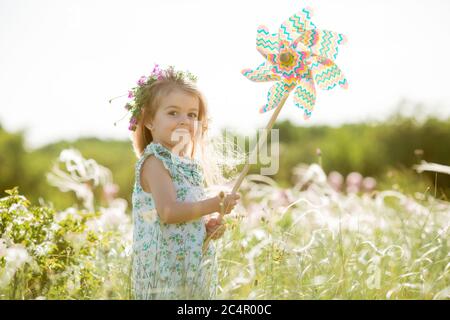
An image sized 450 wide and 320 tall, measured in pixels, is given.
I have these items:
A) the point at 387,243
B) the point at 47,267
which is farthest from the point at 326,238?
the point at 47,267

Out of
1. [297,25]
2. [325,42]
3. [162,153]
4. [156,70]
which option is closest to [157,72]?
[156,70]

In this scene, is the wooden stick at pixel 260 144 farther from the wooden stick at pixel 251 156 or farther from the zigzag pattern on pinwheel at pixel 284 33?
the zigzag pattern on pinwheel at pixel 284 33

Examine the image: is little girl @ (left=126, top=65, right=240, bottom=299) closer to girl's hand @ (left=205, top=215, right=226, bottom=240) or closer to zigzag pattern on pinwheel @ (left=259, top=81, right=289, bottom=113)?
girl's hand @ (left=205, top=215, right=226, bottom=240)

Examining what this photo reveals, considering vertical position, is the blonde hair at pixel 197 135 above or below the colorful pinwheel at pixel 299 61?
below

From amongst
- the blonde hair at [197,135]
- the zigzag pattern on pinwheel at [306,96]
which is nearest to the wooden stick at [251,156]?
the zigzag pattern on pinwheel at [306,96]

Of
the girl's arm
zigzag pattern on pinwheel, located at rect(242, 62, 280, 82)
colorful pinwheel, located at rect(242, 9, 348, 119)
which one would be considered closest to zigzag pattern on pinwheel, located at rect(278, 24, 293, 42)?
colorful pinwheel, located at rect(242, 9, 348, 119)

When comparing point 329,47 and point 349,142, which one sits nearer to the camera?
point 329,47

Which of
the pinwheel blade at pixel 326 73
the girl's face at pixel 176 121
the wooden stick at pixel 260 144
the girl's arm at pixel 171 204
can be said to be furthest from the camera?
the pinwheel blade at pixel 326 73

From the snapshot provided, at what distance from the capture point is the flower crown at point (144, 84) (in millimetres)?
2568

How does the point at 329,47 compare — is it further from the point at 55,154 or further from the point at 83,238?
the point at 55,154

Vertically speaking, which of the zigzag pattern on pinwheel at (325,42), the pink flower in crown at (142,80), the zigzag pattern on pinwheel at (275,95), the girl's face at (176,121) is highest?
the zigzag pattern on pinwheel at (325,42)

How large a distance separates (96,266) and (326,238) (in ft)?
4.12

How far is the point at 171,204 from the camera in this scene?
2215mm
